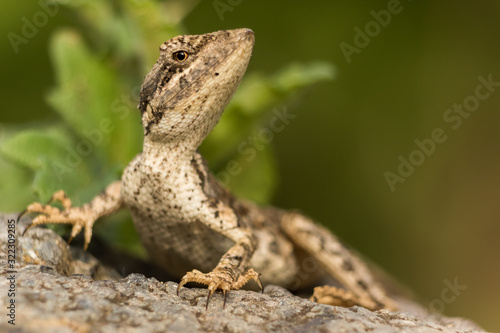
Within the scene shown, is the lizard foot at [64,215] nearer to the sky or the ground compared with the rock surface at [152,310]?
nearer to the sky

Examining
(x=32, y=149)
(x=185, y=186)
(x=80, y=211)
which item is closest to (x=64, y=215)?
(x=80, y=211)

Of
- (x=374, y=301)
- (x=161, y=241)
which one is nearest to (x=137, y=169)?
(x=161, y=241)

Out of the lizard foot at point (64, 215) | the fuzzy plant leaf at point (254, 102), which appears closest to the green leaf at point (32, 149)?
the lizard foot at point (64, 215)

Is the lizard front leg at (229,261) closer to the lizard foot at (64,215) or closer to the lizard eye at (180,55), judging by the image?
the lizard foot at (64,215)

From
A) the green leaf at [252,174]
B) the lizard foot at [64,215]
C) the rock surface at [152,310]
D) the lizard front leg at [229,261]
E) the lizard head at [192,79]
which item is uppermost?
the lizard head at [192,79]

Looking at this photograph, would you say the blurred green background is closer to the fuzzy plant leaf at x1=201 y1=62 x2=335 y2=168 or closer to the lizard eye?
the fuzzy plant leaf at x1=201 y1=62 x2=335 y2=168

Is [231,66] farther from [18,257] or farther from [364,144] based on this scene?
[364,144]

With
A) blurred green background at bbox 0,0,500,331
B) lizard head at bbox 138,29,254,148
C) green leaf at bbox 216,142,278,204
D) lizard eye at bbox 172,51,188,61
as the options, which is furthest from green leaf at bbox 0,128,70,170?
blurred green background at bbox 0,0,500,331

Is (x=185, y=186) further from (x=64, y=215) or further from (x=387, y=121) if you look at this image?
(x=387, y=121)
